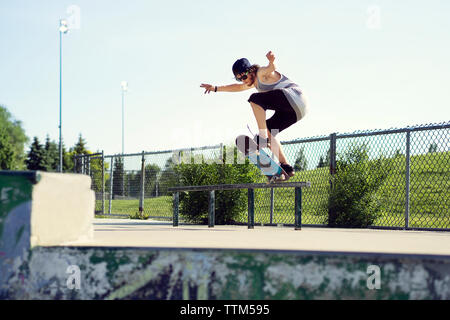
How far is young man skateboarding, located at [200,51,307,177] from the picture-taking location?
4715 mm

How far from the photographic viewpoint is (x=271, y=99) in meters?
4.73

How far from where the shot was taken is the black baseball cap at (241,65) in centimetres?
494

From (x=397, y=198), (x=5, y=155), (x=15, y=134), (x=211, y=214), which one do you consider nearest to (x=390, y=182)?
(x=397, y=198)

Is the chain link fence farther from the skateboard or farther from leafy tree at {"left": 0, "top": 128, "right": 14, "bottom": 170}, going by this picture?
leafy tree at {"left": 0, "top": 128, "right": 14, "bottom": 170}

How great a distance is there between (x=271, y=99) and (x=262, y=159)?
29.3 inches

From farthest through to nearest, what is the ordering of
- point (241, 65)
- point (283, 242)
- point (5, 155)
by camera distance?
point (5, 155), point (241, 65), point (283, 242)

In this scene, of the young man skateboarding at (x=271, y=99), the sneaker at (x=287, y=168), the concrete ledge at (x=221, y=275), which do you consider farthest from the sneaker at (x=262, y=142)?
the concrete ledge at (x=221, y=275)

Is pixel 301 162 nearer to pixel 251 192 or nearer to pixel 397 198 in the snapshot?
pixel 397 198

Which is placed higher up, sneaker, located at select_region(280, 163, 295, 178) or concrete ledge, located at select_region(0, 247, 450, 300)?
sneaker, located at select_region(280, 163, 295, 178)

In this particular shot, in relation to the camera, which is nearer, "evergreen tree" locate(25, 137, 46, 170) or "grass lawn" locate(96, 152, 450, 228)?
"grass lawn" locate(96, 152, 450, 228)

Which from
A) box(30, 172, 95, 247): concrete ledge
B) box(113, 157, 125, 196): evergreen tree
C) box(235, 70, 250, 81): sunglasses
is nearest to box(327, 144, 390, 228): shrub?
box(235, 70, 250, 81): sunglasses

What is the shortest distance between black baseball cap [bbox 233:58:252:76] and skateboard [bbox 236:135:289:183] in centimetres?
77

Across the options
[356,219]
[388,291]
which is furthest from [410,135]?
[388,291]
